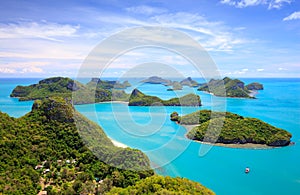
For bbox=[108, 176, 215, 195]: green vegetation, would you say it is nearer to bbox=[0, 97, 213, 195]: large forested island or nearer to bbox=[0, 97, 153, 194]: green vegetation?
bbox=[0, 97, 213, 195]: large forested island

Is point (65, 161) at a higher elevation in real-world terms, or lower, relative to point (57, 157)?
lower

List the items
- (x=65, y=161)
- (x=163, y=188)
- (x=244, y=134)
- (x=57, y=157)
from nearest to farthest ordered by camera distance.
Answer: (x=163, y=188) → (x=65, y=161) → (x=57, y=157) → (x=244, y=134)

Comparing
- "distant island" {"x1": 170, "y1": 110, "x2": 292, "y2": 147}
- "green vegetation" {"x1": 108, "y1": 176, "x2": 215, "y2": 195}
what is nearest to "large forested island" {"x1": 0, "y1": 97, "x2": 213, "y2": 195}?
"green vegetation" {"x1": 108, "y1": 176, "x2": 215, "y2": 195}

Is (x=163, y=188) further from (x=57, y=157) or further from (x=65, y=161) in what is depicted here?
(x=57, y=157)

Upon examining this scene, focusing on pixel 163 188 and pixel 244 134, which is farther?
pixel 244 134

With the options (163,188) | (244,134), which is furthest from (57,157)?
(244,134)

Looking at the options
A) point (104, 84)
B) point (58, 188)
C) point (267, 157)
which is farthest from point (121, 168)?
point (104, 84)

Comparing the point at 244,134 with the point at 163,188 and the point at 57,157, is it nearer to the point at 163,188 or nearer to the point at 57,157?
the point at 163,188

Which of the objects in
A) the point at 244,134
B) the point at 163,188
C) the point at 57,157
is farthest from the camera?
the point at 244,134
